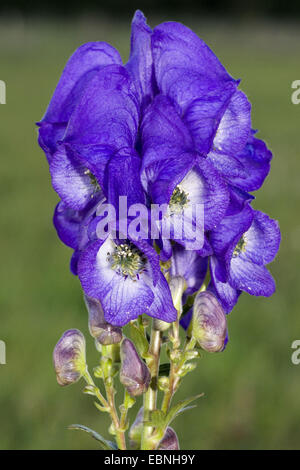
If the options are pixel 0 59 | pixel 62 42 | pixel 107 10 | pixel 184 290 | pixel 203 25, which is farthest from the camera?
pixel 107 10

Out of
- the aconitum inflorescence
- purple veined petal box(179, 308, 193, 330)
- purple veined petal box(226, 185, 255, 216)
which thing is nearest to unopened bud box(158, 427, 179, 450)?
the aconitum inflorescence

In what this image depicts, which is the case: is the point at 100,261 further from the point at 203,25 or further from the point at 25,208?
the point at 203,25

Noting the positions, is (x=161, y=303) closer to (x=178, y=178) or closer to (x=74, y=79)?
(x=178, y=178)

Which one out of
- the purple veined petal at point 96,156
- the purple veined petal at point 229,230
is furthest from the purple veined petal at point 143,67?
the purple veined petal at point 229,230

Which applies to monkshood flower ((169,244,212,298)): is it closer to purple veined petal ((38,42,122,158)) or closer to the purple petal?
the purple petal

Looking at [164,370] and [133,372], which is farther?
[164,370]

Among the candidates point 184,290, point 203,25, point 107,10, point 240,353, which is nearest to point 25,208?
point 240,353

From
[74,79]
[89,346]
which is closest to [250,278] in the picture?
[74,79]

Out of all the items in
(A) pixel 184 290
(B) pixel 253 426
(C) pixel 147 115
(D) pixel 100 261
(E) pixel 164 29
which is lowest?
(B) pixel 253 426
